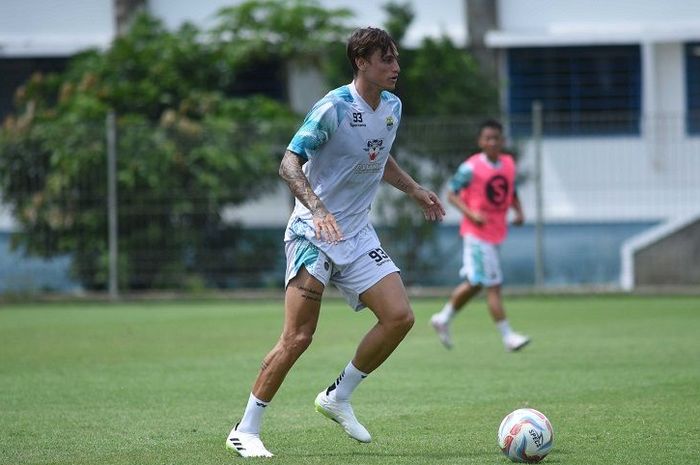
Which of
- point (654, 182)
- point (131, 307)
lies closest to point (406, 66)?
point (654, 182)

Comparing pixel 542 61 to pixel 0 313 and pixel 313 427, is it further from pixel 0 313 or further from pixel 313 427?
pixel 313 427

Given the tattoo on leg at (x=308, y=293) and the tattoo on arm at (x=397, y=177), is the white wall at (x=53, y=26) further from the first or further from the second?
the tattoo on leg at (x=308, y=293)

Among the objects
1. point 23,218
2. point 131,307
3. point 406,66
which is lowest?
point 131,307

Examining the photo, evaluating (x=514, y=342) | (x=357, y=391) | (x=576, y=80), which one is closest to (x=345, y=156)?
(x=357, y=391)

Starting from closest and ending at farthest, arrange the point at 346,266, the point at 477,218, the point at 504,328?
the point at 346,266
the point at 504,328
the point at 477,218

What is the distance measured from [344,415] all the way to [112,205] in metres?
15.3

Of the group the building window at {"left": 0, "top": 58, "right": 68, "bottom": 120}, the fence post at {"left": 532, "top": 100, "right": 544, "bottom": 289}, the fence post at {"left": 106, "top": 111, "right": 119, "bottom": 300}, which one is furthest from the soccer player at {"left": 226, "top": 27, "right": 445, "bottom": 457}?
the building window at {"left": 0, "top": 58, "right": 68, "bottom": 120}

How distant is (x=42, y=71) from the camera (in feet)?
95.3

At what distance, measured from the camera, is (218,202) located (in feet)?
73.9

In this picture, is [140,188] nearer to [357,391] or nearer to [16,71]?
[16,71]

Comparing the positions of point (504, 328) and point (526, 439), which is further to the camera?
point (504, 328)

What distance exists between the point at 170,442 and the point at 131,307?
13.7m

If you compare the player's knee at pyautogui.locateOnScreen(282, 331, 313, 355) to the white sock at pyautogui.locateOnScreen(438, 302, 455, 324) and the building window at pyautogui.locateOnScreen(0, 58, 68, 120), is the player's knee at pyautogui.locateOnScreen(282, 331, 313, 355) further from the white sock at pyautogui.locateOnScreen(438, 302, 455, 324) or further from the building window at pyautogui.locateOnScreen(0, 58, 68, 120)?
the building window at pyautogui.locateOnScreen(0, 58, 68, 120)

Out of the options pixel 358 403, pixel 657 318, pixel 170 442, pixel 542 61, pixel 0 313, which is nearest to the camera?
pixel 170 442
